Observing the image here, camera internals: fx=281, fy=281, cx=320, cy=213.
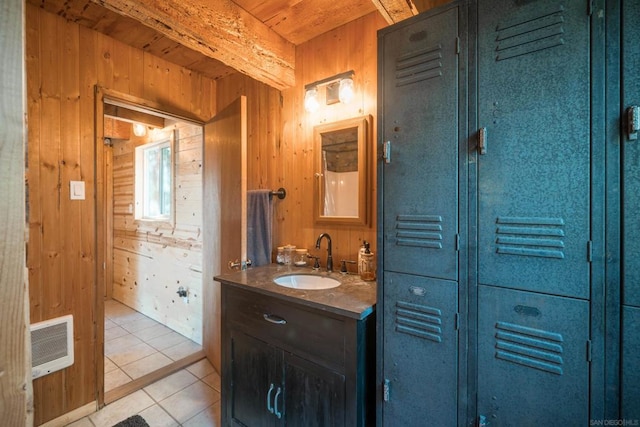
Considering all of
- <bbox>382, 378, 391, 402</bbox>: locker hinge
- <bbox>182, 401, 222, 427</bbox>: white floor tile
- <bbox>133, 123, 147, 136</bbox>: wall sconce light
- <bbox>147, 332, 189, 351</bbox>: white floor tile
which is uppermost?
<bbox>133, 123, 147, 136</bbox>: wall sconce light

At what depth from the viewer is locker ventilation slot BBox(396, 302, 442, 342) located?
1.05 m

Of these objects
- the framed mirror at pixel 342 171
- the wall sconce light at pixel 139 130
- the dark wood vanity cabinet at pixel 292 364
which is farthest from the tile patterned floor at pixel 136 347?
the wall sconce light at pixel 139 130

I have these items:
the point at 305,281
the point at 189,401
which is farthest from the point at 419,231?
the point at 189,401

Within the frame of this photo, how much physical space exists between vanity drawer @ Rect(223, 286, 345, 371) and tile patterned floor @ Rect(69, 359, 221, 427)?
785mm

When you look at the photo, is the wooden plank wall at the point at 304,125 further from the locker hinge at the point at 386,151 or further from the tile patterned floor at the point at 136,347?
the tile patterned floor at the point at 136,347

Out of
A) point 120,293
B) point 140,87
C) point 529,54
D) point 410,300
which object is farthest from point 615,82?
point 120,293

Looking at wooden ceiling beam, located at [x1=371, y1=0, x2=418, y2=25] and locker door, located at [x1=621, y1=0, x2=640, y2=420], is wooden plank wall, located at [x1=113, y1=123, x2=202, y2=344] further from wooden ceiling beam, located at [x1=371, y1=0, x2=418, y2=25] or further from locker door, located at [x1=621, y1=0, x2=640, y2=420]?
locker door, located at [x1=621, y1=0, x2=640, y2=420]

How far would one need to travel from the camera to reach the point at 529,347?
898mm

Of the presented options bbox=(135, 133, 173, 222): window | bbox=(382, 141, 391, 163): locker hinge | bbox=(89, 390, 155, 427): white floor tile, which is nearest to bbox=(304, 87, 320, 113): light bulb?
bbox=(382, 141, 391, 163): locker hinge

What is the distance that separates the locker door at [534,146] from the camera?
827mm

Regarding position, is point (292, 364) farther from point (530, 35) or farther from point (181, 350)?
point (181, 350)

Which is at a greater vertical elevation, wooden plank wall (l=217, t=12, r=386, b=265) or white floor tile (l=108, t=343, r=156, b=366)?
wooden plank wall (l=217, t=12, r=386, b=265)

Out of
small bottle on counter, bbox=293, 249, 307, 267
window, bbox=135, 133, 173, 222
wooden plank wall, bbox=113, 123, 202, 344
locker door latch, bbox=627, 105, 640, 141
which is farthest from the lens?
window, bbox=135, 133, 173, 222

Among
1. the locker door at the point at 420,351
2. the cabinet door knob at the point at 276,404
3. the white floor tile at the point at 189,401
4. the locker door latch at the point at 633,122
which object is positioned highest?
the locker door latch at the point at 633,122
